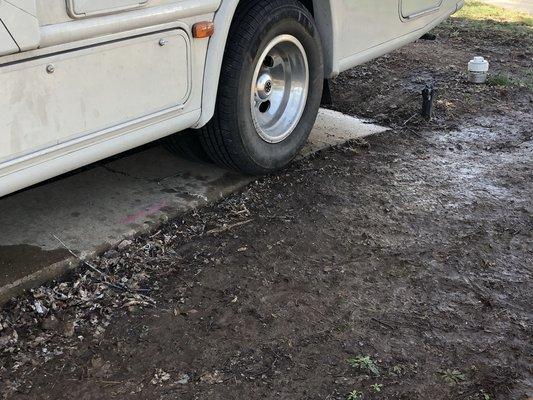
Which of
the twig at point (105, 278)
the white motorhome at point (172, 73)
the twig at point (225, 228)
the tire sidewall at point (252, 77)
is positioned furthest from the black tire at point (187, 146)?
the twig at point (105, 278)

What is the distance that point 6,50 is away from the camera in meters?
2.51

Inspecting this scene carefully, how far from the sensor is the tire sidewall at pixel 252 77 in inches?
148

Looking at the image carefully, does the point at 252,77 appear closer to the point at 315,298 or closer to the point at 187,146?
the point at 187,146

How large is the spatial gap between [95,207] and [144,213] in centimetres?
27

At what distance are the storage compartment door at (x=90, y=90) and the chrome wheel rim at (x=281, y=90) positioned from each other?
84 cm

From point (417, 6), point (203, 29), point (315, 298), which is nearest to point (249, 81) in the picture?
point (203, 29)

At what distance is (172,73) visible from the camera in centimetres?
325

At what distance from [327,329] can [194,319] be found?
564 mm

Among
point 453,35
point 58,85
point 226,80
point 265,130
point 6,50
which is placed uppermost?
point 6,50

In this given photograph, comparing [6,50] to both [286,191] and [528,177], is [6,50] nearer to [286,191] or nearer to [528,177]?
[286,191]

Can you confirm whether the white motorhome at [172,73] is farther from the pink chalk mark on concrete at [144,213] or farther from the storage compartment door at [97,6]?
the pink chalk mark on concrete at [144,213]

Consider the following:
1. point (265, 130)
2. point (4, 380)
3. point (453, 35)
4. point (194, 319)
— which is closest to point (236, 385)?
point (194, 319)

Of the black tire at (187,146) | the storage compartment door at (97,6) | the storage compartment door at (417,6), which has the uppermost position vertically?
the storage compartment door at (97,6)

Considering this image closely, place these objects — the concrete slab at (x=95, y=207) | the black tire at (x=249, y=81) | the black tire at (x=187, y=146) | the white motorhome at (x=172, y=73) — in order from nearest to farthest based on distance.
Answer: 1. the white motorhome at (x=172, y=73)
2. the concrete slab at (x=95, y=207)
3. the black tire at (x=249, y=81)
4. the black tire at (x=187, y=146)
